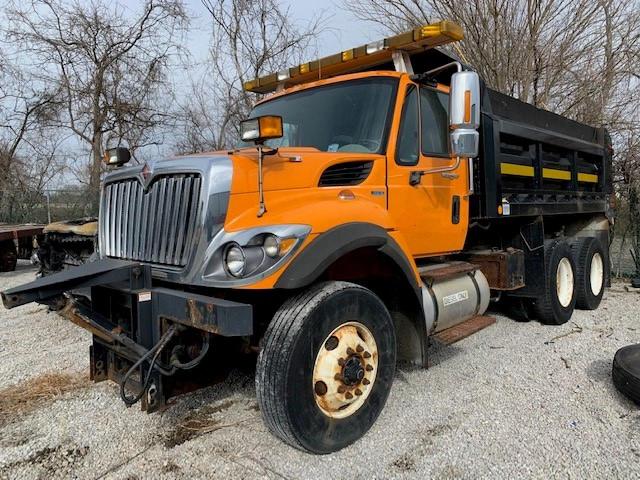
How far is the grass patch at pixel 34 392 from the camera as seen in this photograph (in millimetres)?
3912

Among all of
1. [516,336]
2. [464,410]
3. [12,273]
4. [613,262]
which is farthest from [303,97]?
[12,273]

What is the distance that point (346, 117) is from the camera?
4.19m

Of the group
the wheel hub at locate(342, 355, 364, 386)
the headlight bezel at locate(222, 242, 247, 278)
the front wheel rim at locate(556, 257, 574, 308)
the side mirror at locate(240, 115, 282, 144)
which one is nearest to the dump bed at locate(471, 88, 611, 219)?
the front wheel rim at locate(556, 257, 574, 308)

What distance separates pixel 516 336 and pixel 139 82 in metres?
15.5

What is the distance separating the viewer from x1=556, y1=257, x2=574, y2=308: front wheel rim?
644 cm

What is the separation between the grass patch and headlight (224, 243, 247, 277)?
7.25 feet

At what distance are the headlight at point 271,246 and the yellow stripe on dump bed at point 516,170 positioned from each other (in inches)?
125

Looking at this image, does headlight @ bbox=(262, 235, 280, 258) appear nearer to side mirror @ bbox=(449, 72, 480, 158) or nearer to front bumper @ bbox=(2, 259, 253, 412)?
front bumper @ bbox=(2, 259, 253, 412)

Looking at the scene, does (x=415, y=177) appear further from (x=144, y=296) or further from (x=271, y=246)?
(x=144, y=296)

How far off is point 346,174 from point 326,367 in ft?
4.63

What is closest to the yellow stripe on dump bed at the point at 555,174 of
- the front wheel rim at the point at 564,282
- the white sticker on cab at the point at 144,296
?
the front wheel rim at the point at 564,282

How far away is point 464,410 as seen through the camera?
3.80m

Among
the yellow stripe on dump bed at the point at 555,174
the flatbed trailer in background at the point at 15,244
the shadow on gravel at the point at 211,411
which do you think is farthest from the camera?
the flatbed trailer in background at the point at 15,244

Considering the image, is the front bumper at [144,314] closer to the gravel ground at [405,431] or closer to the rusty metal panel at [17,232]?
the gravel ground at [405,431]
